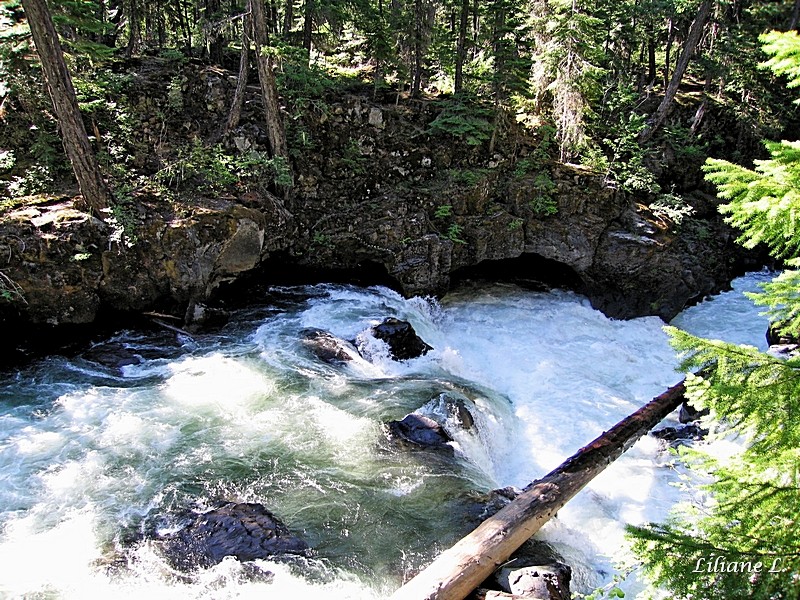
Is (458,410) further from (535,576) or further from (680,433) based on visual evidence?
(680,433)

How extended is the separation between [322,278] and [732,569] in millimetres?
12887

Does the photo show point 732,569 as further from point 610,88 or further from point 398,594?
point 610,88

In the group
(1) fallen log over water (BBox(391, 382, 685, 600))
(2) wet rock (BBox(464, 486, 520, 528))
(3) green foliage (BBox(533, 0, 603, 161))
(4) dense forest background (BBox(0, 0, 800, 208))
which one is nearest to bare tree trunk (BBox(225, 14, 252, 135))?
(4) dense forest background (BBox(0, 0, 800, 208))

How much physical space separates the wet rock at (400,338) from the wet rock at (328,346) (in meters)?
0.85

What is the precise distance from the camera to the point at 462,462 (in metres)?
8.22

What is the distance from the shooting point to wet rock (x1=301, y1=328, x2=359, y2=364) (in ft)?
35.5

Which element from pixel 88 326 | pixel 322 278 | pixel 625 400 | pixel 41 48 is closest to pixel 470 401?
pixel 625 400

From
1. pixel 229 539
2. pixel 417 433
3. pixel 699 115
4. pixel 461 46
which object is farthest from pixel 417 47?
pixel 229 539

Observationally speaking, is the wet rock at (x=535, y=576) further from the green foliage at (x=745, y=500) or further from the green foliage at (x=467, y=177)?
the green foliage at (x=467, y=177)

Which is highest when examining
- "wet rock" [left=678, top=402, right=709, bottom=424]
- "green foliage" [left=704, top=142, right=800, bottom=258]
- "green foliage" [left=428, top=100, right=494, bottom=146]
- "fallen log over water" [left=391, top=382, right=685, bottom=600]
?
"green foliage" [left=428, top=100, right=494, bottom=146]

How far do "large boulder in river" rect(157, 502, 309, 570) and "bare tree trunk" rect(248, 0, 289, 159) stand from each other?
10.1 m

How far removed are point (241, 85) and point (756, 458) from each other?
14.5 m

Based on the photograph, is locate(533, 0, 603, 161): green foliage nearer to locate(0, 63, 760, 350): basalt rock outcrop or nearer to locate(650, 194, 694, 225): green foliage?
locate(0, 63, 760, 350): basalt rock outcrop

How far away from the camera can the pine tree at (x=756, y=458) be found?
8.43ft
